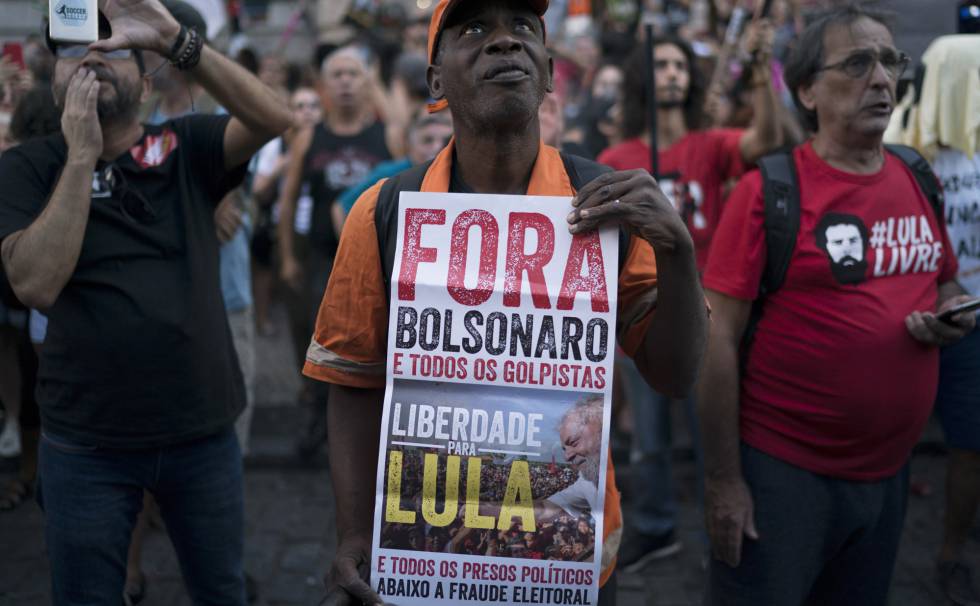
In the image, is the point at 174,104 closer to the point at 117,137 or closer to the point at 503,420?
the point at 117,137

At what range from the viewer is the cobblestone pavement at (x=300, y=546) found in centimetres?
462

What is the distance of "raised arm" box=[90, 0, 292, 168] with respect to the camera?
2859mm

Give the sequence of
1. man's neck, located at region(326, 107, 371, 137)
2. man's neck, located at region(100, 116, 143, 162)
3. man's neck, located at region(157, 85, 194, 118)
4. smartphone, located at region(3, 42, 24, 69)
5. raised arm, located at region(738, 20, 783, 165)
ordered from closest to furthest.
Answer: man's neck, located at region(100, 116, 143, 162) < raised arm, located at region(738, 20, 783, 165) < man's neck, located at region(157, 85, 194, 118) < smartphone, located at region(3, 42, 24, 69) < man's neck, located at region(326, 107, 371, 137)

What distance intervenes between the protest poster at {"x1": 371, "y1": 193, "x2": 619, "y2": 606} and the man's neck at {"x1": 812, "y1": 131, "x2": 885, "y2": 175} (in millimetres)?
1271

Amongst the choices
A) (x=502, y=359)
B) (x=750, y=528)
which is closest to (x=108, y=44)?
(x=502, y=359)

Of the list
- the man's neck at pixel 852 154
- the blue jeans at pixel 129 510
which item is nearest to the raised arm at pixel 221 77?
the blue jeans at pixel 129 510

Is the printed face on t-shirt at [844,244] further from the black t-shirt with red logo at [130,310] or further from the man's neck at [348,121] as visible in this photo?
A: the man's neck at [348,121]

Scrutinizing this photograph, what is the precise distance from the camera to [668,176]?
5023 mm

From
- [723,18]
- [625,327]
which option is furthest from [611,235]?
[723,18]

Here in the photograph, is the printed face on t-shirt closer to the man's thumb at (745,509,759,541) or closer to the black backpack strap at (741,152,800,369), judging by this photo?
the black backpack strap at (741,152,800,369)

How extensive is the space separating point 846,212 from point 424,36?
24.9 feet

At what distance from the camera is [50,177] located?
9.85 ft

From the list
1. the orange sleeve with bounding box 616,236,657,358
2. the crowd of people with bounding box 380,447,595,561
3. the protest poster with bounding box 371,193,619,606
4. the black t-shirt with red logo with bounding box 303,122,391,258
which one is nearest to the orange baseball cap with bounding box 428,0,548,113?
the protest poster with bounding box 371,193,619,606

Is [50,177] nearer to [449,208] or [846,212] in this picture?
[449,208]
